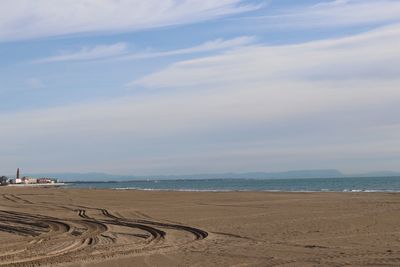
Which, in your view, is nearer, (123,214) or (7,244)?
(7,244)

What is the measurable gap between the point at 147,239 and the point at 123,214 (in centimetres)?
893

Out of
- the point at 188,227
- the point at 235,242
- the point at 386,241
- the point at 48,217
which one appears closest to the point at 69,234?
the point at 188,227

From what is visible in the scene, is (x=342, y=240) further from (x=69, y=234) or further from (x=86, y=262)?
(x=69, y=234)

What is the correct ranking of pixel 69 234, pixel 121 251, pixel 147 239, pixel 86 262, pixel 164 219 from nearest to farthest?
pixel 86 262 < pixel 121 251 < pixel 147 239 < pixel 69 234 < pixel 164 219

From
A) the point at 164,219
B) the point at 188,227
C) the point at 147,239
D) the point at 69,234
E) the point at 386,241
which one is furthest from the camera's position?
the point at 164,219

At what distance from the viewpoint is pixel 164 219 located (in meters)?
21.0

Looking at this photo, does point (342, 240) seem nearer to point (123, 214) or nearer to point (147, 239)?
point (147, 239)

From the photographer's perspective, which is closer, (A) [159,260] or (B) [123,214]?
(A) [159,260]

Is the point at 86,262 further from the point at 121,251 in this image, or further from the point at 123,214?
the point at 123,214

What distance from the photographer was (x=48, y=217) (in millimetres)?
22547

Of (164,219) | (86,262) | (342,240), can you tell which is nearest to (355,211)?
(164,219)

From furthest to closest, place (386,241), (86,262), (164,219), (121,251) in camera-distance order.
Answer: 1. (164,219)
2. (386,241)
3. (121,251)
4. (86,262)

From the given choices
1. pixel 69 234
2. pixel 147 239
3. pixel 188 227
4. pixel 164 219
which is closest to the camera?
pixel 147 239

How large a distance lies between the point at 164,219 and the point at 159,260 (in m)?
9.55
